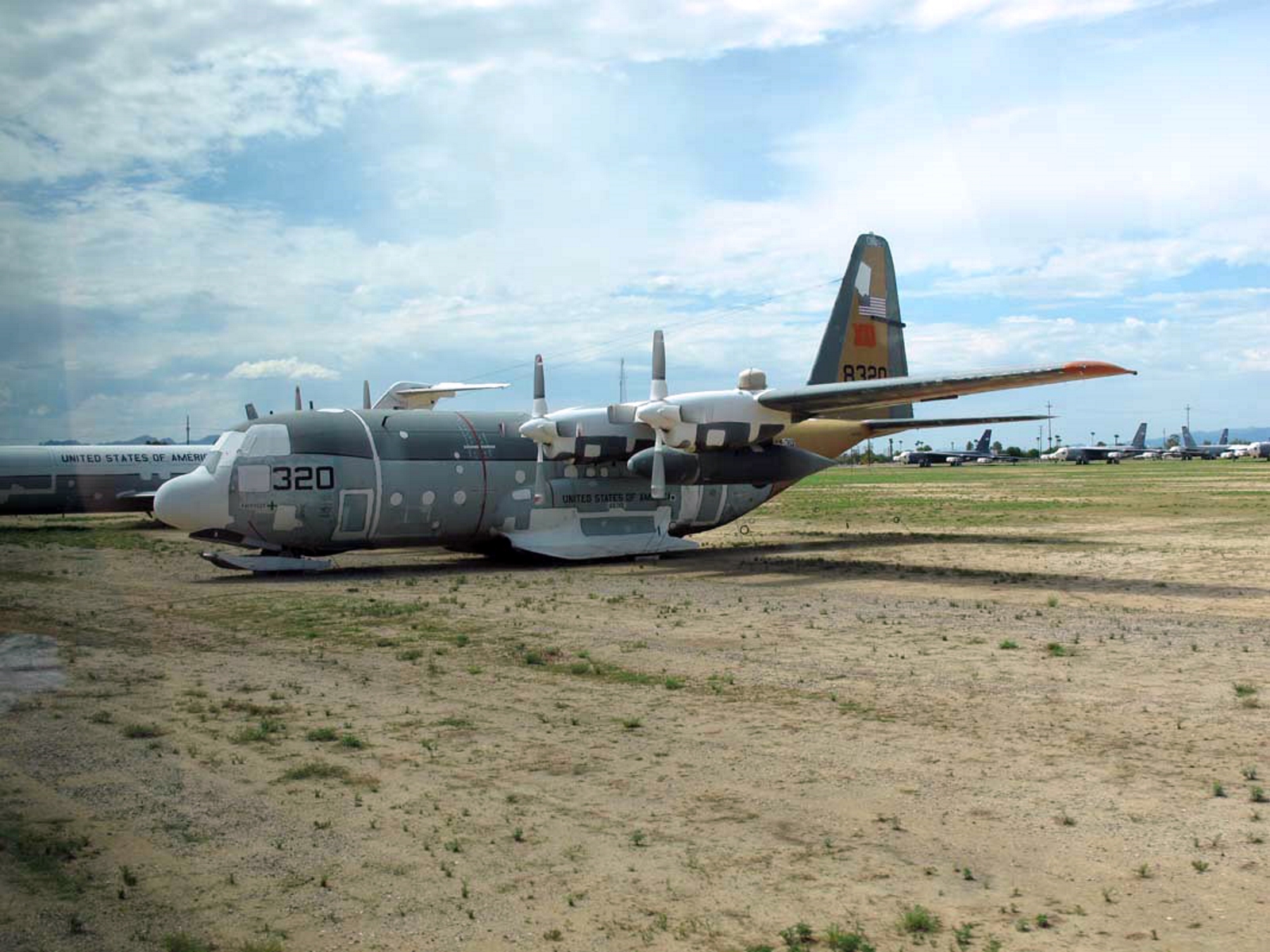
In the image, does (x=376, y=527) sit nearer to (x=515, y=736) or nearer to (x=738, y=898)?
(x=515, y=736)

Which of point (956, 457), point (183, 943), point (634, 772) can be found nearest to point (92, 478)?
point (634, 772)

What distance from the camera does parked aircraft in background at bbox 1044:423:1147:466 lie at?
403ft

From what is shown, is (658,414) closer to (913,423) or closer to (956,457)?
(913,423)

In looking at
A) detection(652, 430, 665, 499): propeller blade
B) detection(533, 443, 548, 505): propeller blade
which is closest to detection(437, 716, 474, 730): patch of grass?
detection(652, 430, 665, 499): propeller blade

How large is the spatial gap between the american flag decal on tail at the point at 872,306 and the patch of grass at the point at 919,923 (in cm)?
2279

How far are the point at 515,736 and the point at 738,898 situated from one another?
11.4 ft

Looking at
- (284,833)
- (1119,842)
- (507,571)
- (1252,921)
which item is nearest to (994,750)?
(1119,842)

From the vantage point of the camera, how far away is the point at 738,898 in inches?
213

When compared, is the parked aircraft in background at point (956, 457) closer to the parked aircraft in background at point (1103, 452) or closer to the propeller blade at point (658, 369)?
the parked aircraft in background at point (1103, 452)

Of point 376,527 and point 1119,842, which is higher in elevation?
point 376,527

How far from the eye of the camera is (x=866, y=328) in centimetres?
2672

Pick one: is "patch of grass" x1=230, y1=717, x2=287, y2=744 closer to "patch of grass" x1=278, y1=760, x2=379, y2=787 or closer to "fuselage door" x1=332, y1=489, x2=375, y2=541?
"patch of grass" x1=278, y1=760, x2=379, y2=787

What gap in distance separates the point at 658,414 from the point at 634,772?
47.4 feet

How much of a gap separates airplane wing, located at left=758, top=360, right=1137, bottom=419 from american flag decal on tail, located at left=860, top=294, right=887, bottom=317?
5.05m
